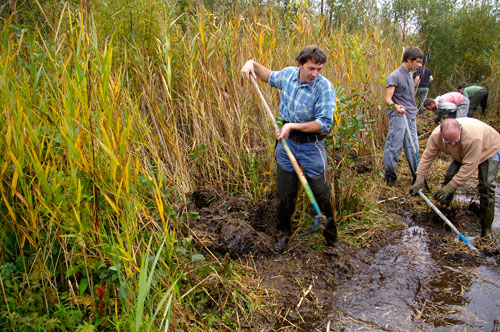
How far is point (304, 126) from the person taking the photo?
9.19ft

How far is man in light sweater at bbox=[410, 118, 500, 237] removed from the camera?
349cm

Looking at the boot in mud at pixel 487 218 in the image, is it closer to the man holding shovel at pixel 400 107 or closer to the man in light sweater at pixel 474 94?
the man holding shovel at pixel 400 107

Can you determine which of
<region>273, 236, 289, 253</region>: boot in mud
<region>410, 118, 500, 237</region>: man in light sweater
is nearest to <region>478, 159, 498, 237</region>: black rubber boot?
<region>410, 118, 500, 237</region>: man in light sweater

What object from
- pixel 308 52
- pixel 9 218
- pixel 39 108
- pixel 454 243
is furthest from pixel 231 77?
pixel 454 243

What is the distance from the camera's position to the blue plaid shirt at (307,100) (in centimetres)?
282

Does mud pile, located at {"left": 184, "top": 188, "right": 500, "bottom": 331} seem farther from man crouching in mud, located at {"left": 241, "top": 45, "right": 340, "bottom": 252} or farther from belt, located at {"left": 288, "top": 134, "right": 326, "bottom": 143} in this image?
belt, located at {"left": 288, "top": 134, "right": 326, "bottom": 143}

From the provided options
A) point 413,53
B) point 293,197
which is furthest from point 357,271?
point 413,53

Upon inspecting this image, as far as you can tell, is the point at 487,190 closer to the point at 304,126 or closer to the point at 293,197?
the point at 293,197

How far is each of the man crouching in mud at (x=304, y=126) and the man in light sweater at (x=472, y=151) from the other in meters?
1.42

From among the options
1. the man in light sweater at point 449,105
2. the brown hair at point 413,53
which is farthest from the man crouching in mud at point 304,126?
the man in light sweater at point 449,105

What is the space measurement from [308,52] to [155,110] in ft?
5.07

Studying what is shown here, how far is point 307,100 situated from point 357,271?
1.65 metres

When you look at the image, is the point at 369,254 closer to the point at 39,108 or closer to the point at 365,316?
the point at 365,316

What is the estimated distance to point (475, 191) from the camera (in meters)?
4.99
